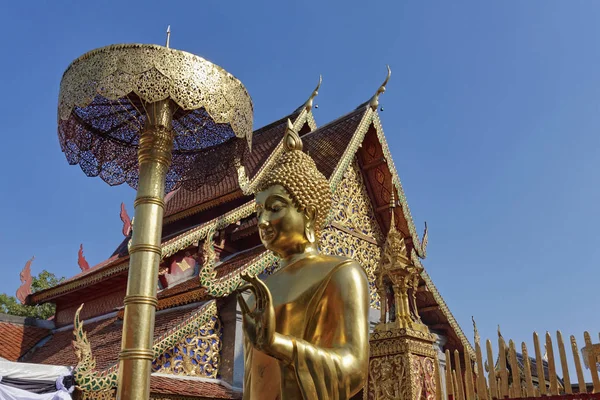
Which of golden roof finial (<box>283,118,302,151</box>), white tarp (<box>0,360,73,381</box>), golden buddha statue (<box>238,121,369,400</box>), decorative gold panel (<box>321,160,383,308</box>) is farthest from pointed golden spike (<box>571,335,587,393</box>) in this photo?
decorative gold panel (<box>321,160,383,308</box>)

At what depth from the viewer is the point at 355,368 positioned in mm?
1678

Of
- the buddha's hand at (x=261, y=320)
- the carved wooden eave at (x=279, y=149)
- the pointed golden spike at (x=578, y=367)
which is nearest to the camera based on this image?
the buddha's hand at (x=261, y=320)

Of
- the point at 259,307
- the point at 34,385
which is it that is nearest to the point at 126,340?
the point at 259,307

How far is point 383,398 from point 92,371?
2171mm

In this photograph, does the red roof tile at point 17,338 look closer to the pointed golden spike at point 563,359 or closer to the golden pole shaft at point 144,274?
the golden pole shaft at point 144,274

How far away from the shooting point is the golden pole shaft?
2.39m

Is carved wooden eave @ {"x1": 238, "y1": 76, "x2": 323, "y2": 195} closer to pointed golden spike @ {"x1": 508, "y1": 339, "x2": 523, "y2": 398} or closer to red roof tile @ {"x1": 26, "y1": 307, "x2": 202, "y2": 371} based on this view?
red roof tile @ {"x1": 26, "y1": 307, "x2": 202, "y2": 371}

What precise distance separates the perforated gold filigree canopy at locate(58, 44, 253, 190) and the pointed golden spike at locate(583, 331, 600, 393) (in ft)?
6.92

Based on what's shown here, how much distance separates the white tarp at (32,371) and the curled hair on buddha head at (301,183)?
2787 mm

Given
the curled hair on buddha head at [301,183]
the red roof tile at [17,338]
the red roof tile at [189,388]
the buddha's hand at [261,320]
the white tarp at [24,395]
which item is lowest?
the buddha's hand at [261,320]

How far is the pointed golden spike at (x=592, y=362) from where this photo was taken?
2646 mm

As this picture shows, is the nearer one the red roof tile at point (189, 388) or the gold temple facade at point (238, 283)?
the gold temple facade at point (238, 283)

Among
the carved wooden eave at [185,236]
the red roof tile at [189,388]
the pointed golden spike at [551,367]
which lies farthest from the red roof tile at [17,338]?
the pointed golden spike at [551,367]

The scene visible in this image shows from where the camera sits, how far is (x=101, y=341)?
18.0ft
